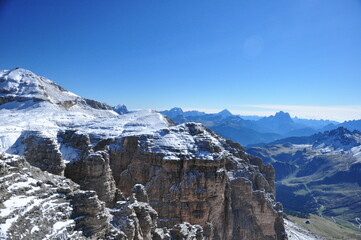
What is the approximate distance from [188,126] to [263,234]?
3386 centimetres

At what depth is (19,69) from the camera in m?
127

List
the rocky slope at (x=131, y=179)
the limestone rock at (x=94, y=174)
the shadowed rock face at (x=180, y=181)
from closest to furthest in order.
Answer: the rocky slope at (x=131, y=179) → the limestone rock at (x=94, y=174) → the shadowed rock face at (x=180, y=181)


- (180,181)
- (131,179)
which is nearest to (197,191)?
(180,181)

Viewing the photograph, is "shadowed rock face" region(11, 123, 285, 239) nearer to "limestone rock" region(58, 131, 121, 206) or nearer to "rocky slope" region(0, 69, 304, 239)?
"limestone rock" region(58, 131, 121, 206)

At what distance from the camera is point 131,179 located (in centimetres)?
5962

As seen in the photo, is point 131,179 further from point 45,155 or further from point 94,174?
point 45,155

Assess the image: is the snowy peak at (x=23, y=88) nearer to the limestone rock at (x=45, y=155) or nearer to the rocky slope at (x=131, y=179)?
the rocky slope at (x=131, y=179)

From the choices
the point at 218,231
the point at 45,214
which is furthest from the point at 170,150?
the point at 45,214

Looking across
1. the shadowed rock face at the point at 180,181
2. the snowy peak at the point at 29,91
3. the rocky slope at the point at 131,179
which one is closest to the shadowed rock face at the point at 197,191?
the shadowed rock face at the point at 180,181

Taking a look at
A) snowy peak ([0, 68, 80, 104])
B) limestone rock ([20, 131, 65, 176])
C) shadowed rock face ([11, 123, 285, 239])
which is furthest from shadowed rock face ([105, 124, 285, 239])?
snowy peak ([0, 68, 80, 104])

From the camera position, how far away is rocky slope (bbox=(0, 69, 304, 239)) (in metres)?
21.3

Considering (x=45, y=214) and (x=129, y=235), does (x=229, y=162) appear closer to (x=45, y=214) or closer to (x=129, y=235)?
(x=129, y=235)

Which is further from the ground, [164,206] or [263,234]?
[164,206]

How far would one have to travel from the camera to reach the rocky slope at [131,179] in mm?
21281
